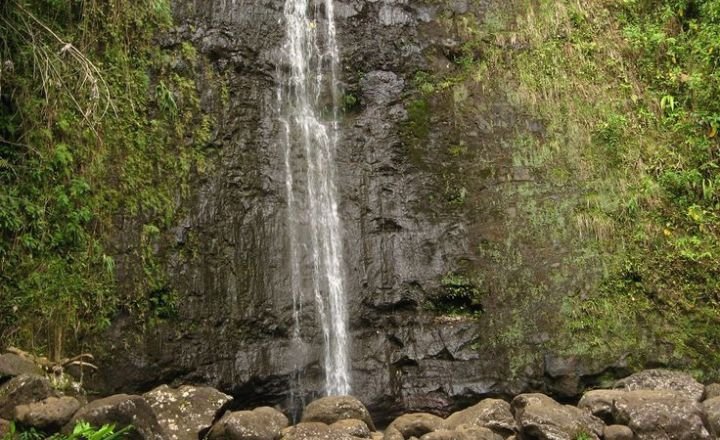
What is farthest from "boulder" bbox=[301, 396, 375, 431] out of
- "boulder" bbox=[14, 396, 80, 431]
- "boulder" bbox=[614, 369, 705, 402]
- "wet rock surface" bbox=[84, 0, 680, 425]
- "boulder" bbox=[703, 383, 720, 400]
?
"boulder" bbox=[703, 383, 720, 400]

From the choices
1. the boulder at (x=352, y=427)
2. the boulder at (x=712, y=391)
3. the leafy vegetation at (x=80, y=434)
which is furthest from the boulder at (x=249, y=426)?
the boulder at (x=712, y=391)

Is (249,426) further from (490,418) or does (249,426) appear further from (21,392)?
(490,418)

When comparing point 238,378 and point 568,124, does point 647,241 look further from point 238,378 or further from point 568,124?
point 238,378

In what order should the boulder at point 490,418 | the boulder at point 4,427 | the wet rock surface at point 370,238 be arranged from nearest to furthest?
the boulder at point 4,427 → the boulder at point 490,418 → the wet rock surface at point 370,238

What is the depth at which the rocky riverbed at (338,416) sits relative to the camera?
5.31 meters

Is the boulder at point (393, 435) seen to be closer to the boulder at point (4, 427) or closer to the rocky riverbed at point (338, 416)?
the rocky riverbed at point (338, 416)

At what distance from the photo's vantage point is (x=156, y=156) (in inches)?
313

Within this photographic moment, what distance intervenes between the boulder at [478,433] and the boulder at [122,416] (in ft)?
8.81

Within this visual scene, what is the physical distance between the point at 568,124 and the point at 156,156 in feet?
18.5

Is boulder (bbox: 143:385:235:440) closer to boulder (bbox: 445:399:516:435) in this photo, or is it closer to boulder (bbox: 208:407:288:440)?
boulder (bbox: 208:407:288:440)

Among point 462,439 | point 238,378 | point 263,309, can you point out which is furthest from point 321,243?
point 462,439

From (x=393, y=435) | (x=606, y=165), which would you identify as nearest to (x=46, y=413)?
(x=393, y=435)

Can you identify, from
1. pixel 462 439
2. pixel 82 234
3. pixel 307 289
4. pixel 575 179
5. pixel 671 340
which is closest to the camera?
pixel 462 439

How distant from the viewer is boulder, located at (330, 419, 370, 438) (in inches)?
233
